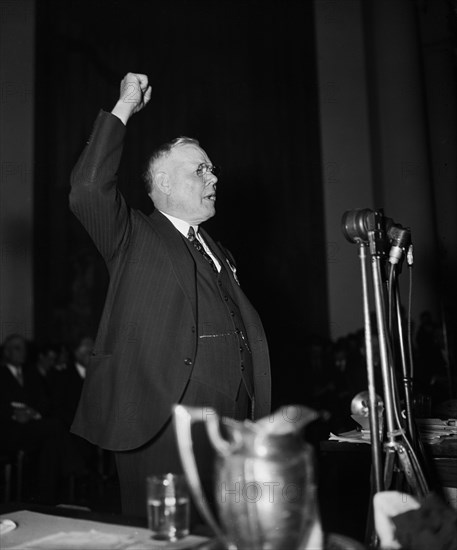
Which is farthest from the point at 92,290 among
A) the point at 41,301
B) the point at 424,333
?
the point at 424,333

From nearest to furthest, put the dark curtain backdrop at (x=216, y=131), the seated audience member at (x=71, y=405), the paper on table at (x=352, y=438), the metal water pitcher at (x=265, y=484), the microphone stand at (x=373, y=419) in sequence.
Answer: the metal water pitcher at (x=265, y=484) < the microphone stand at (x=373, y=419) < the paper on table at (x=352, y=438) < the seated audience member at (x=71, y=405) < the dark curtain backdrop at (x=216, y=131)

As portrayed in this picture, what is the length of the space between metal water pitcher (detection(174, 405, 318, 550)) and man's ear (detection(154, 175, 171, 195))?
1430 mm

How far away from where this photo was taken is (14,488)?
4.26 meters

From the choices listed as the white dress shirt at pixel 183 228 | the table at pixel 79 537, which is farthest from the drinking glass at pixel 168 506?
the white dress shirt at pixel 183 228

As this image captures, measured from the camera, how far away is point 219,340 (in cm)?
179

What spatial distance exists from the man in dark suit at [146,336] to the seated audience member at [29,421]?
2.72m

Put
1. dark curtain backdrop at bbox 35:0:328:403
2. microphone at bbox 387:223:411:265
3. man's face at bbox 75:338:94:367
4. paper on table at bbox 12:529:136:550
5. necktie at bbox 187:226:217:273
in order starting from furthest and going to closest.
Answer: dark curtain backdrop at bbox 35:0:328:403
man's face at bbox 75:338:94:367
necktie at bbox 187:226:217:273
microphone at bbox 387:223:411:265
paper on table at bbox 12:529:136:550

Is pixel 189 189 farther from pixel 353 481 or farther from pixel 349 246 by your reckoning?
pixel 349 246

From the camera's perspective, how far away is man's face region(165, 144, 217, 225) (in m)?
2.00

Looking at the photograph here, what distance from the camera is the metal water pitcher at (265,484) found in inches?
26.3

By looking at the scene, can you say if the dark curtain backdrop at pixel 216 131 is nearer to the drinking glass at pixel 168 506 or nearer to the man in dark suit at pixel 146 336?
the man in dark suit at pixel 146 336

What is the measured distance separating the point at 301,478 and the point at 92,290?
6.89 meters

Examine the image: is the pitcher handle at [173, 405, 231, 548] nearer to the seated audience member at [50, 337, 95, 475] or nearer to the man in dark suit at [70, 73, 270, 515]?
the man in dark suit at [70, 73, 270, 515]

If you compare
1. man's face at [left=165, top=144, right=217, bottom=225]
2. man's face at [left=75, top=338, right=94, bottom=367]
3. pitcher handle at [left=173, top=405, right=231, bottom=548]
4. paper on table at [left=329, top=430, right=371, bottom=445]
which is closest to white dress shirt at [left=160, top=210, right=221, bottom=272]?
man's face at [left=165, top=144, right=217, bottom=225]
